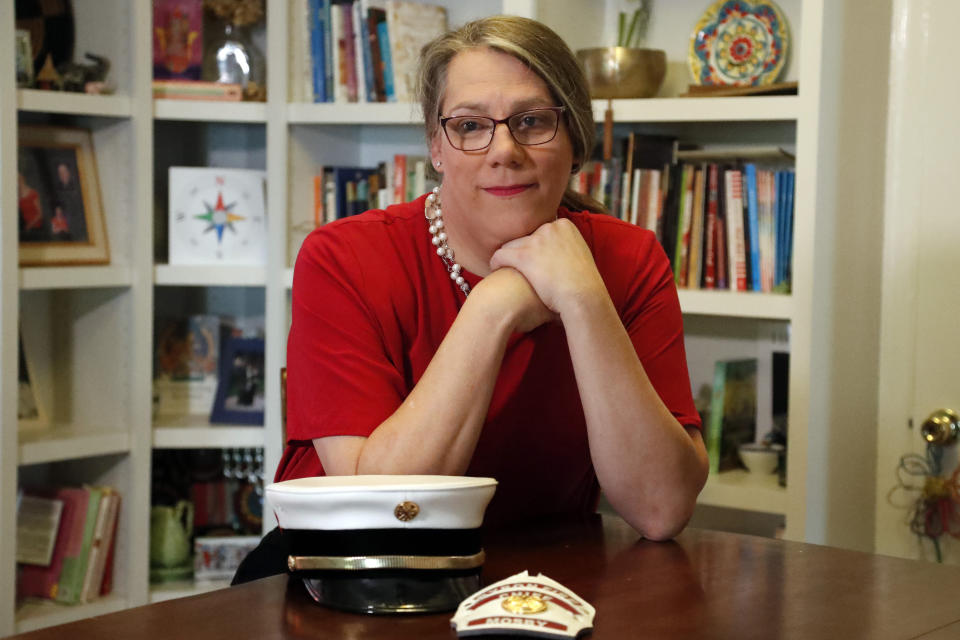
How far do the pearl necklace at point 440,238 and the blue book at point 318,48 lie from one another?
4.17ft

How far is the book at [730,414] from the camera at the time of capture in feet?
8.13

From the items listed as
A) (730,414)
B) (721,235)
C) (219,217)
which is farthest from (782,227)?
(219,217)

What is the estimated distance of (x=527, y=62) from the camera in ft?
4.81

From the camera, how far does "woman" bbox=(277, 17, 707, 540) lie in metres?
1.32

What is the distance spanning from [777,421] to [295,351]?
4.49ft

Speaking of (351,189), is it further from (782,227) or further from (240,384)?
(782,227)

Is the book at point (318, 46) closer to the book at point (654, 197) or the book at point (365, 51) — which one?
the book at point (365, 51)

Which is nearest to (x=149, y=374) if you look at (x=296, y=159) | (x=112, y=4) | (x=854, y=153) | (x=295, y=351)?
(x=296, y=159)

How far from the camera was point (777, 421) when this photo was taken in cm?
245

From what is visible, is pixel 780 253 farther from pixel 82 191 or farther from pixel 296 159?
pixel 82 191

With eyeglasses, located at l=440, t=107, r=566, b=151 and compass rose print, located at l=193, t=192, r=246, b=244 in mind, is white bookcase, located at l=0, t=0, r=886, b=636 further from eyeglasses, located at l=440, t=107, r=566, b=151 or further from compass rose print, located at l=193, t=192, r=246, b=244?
eyeglasses, located at l=440, t=107, r=566, b=151

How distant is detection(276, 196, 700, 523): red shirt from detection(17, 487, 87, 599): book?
1.42 meters

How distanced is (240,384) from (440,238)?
4.89 ft

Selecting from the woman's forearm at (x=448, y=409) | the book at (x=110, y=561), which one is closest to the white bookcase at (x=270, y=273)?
the book at (x=110, y=561)
